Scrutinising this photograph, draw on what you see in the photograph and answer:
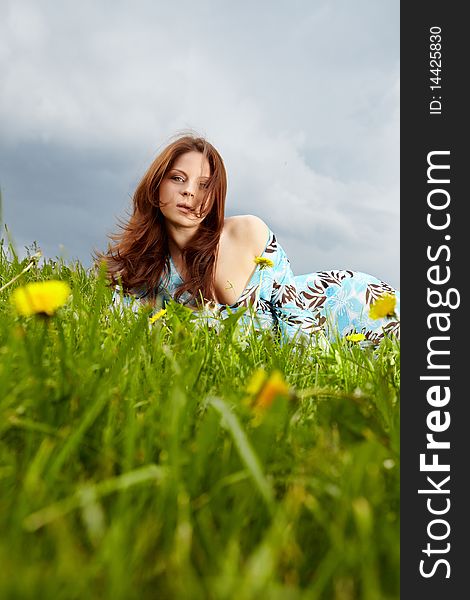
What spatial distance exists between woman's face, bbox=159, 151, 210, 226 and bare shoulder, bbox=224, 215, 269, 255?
1.07 ft

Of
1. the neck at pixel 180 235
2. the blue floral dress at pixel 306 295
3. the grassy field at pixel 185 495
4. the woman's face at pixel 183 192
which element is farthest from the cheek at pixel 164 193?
the grassy field at pixel 185 495

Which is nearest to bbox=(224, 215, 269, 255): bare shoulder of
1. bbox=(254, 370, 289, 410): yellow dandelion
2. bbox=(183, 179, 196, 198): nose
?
bbox=(183, 179, 196, 198): nose

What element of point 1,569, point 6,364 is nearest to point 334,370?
point 6,364

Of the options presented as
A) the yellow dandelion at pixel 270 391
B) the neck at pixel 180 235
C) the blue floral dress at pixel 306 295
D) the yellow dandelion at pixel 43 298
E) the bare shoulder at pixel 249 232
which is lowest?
the yellow dandelion at pixel 270 391

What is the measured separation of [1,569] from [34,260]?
1196mm

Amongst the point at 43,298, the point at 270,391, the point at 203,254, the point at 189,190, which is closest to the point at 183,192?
the point at 189,190

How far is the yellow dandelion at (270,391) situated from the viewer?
0.69 m

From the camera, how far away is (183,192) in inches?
154

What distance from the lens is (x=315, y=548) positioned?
665 millimetres

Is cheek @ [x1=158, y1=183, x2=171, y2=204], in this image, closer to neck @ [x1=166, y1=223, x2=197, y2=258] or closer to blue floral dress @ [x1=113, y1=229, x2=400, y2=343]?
neck @ [x1=166, y1=223, x2=197, y2=258]

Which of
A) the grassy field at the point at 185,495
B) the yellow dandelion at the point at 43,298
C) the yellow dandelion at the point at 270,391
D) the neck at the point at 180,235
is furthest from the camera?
the neck at the point at 180,235

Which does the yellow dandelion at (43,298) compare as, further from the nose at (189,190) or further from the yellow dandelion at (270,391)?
the nose at (189,190)

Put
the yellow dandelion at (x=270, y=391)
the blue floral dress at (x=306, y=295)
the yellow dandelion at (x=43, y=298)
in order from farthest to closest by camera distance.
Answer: the blue floral dress at (x=306, y=295), the yellow dandelion at (x=43, y=298), the yellow dandelion at (x=270, y=391)

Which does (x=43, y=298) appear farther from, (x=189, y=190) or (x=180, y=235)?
(x=180, y=235)
